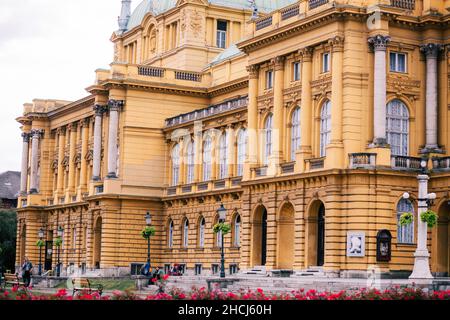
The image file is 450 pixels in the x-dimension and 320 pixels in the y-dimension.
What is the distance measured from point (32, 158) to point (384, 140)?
189 feet

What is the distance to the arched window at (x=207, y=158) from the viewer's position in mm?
82625

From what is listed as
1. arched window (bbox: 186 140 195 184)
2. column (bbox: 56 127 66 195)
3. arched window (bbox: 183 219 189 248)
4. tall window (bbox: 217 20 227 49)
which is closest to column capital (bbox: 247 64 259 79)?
arched window (bbox: 186 140 195 184)

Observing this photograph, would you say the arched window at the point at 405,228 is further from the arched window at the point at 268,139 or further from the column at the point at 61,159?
the column at the point at 61,159

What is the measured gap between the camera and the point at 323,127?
6272 centimetres

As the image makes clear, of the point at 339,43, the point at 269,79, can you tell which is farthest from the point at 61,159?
the point at 339,43

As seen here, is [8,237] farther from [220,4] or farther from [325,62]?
[325,62]

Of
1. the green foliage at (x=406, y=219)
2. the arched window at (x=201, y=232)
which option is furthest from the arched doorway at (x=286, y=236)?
the arched window at (x=201, y=232)

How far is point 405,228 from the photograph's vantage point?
6009 centimetres

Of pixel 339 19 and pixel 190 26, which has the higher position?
pixel 190 26

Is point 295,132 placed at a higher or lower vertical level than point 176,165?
higher

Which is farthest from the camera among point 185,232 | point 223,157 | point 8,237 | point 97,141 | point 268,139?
point 8,237

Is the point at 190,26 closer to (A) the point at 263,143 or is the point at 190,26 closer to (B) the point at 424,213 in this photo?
(A) the point at 263,143

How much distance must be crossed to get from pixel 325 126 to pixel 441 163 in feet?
23.3
